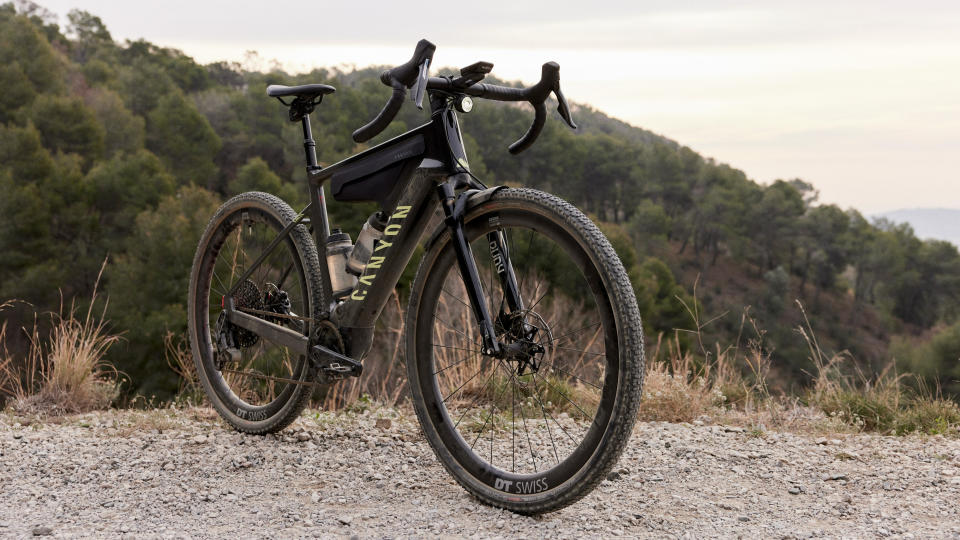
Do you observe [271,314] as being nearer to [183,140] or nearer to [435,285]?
[435,285]

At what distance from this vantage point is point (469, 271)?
294 centimetres

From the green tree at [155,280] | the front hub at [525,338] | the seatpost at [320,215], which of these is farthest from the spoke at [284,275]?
the green tree at [155,280]

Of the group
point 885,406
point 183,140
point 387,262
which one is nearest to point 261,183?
point 183,140

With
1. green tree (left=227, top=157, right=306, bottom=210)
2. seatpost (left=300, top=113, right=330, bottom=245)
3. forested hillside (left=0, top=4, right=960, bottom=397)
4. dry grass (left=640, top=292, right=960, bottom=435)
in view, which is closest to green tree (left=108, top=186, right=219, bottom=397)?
forested hillside (left=0, top=4, right=960, bottom=397)

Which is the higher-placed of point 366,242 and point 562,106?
point 562,106

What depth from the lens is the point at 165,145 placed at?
4416 centimetres

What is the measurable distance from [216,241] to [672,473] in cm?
269

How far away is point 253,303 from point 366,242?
1.04 meters

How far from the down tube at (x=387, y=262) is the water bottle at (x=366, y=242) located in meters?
0.11

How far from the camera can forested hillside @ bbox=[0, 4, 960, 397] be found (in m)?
29.8

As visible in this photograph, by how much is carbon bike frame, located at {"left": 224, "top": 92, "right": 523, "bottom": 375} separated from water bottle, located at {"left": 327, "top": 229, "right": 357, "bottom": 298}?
5 centimetres

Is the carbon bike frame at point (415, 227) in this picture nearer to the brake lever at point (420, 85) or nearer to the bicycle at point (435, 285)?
the bicycle at point (435, 285)

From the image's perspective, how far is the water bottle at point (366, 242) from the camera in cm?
339

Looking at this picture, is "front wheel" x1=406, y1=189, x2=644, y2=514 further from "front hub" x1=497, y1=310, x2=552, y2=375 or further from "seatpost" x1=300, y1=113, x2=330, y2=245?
"seatpost" x1=300, y1=113, x2=330, y2=245
